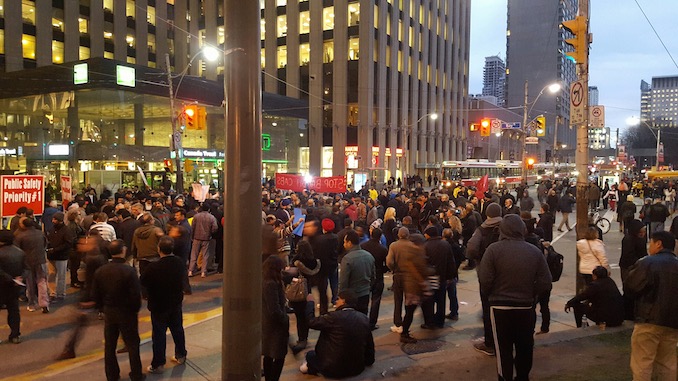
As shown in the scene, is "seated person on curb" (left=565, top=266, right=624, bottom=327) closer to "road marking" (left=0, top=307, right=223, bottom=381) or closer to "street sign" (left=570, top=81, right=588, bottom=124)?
"street sign" (left=570, top=81, right=588, bottom=124)

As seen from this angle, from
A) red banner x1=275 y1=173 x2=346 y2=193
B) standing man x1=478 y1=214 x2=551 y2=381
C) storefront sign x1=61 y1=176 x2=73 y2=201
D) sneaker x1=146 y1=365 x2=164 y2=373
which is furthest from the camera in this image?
red banner x1=275 y1=173 x2=346 y2=193

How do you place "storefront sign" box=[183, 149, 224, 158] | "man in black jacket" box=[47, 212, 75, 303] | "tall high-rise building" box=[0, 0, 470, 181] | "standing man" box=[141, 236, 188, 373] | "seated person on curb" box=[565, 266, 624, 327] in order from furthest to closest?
"tall high-rise building" box=[0, 0, 470, 181] → "storefront sign" box=[183, 149, 224, 158] → "man in black jacket" box=[47, 212, 75, 303] → "seated person on curb" box=[565, 266, 624, 327] → "standing man" box=[141, 236, 188, 373]

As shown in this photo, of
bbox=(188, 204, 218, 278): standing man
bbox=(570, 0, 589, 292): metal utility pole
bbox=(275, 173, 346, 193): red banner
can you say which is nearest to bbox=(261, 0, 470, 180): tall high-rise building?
bbox=(275, 173, 346, 193): red banner

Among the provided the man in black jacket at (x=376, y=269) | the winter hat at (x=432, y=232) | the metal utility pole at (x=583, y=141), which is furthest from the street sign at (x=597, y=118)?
the man in black jacket at (x=376, y=269)

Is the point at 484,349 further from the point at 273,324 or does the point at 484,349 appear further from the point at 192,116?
the point at 192,116

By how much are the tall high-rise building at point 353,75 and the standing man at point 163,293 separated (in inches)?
1612

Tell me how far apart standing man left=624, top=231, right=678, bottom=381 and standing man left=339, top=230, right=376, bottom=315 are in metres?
3.45

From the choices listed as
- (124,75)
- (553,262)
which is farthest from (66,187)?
(553,262)

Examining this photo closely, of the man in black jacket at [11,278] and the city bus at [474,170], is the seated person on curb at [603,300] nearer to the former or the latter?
the man in black jacket at [11,278]

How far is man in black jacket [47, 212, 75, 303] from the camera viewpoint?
9.47 m

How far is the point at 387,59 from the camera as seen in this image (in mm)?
53000

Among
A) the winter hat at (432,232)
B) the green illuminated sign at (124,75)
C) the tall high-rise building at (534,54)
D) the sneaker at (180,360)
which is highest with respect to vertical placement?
the tall high-rise building at (534,54)

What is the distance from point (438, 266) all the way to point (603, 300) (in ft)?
8.10

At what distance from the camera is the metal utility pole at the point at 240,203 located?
3709 mm
